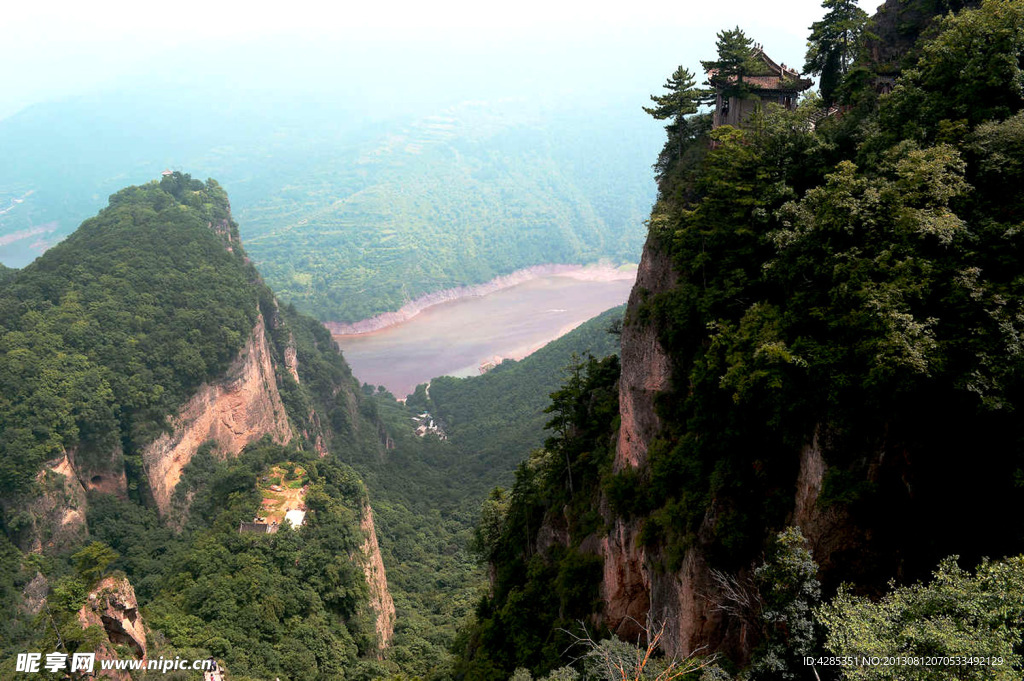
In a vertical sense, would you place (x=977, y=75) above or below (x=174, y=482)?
above

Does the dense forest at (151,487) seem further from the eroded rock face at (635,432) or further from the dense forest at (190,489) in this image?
the eroded rock face at (635,432)

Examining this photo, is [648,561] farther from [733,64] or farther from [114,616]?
[114,616]

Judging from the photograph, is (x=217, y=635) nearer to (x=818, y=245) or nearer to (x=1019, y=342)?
(x=818, y=245)

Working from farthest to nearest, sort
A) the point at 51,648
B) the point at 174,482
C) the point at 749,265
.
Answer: the point at 174,482
the point at 51,648
the point at 749,265

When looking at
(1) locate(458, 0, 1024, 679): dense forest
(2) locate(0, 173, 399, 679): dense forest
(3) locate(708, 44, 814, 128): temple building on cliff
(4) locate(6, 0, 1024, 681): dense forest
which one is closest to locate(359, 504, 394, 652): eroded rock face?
(4) locate(6, 0, 1024, 681): dense forest

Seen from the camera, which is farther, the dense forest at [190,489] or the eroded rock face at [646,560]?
the dense forest at [190,489]

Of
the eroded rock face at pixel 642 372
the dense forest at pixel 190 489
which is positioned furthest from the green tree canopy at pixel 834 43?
the dense forest at pixel 190 489

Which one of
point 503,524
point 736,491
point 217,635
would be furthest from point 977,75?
point 217,635
